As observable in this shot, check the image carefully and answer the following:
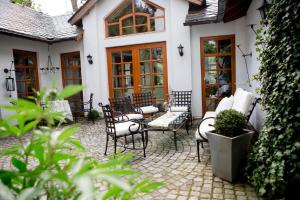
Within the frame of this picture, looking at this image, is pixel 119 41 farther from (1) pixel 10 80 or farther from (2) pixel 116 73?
(1) pixel 10 80

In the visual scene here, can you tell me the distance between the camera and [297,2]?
7.23ft

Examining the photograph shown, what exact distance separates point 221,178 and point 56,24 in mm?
8987

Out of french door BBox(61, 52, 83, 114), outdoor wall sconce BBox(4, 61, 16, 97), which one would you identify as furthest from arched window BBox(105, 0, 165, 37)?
outdoor wall sconce BBox(4, 61, 16, 97)

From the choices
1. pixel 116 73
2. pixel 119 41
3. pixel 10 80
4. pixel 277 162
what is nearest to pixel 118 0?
pixel 119 41

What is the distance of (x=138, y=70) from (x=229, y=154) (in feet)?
16.8

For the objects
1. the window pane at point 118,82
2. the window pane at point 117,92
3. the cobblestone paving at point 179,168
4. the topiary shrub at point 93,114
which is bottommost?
the cobblestone paving at point 179,168

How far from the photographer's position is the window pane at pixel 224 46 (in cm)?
673

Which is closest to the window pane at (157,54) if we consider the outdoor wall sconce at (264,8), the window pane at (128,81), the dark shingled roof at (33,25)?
the window pane at (128,81)

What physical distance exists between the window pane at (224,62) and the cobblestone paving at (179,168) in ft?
7.91

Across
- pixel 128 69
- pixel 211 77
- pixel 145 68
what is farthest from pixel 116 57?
pixel 211 77

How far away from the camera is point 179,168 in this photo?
3.48 meters

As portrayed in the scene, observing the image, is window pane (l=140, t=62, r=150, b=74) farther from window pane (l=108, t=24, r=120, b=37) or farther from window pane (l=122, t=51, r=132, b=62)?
window pane (l=108, t=24, r=120, b=37)

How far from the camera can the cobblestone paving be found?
270 centimetres

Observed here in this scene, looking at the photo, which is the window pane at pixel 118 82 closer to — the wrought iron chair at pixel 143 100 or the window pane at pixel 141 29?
the wrought iron chair at pixel 143 100
